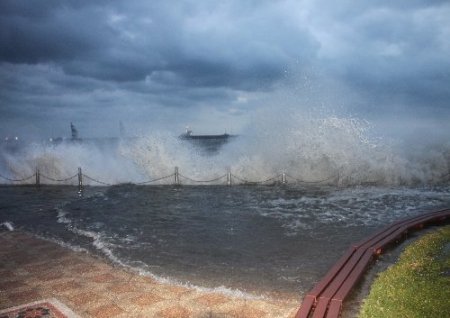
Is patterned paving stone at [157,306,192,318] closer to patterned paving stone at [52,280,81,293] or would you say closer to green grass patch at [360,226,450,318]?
patterned paving stone at [52,280,81,293]

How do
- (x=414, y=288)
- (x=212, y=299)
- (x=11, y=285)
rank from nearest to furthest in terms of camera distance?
1. (x=414, y=288)
2. (x=212, y=299)
3. (x=11, y=285)

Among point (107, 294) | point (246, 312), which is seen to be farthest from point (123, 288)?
point (246, 312)

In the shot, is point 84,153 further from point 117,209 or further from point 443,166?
point 443,166

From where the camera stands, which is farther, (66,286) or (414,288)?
(66,286)

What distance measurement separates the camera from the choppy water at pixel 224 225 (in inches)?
272

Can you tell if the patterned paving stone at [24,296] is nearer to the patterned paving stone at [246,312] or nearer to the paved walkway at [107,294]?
the paved walkway at [107,294]

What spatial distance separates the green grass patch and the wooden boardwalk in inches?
13.3

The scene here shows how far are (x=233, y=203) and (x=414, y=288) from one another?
33.0 ft

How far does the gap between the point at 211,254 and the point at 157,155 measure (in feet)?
59.8

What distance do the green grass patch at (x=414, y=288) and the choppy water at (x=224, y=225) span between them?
124 centimetres

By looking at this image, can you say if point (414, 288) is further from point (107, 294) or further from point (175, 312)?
point (107, 294)

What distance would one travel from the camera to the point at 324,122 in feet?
77.1

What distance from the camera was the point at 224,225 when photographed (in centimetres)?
1077

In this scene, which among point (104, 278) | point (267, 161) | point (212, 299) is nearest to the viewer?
point (212, 299)
